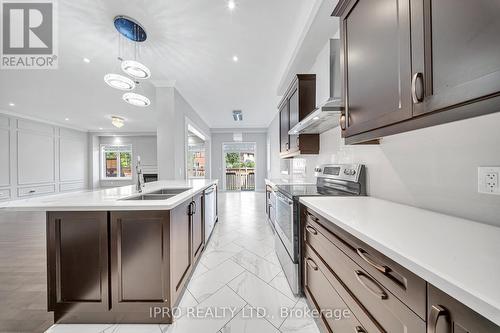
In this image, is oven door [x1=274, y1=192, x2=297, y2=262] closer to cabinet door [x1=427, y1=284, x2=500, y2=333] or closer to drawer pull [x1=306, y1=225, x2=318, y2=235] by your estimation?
drawer pull [x1=306, y1=225, x2=318, y2=235]

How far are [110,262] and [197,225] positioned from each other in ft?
3.33

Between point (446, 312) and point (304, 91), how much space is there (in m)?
2.64

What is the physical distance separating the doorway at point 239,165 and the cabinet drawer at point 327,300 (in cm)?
748

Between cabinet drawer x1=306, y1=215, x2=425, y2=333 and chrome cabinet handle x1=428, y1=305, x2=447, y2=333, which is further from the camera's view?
cabinet drawer x1=306, y1=215, x2=425, y2=333

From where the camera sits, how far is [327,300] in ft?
4.12

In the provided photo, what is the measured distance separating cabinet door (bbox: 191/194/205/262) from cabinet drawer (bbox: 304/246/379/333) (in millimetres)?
1240

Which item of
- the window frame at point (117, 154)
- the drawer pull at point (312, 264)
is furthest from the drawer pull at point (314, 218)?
the window frame at point (117, 154)

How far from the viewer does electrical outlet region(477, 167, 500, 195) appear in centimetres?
84

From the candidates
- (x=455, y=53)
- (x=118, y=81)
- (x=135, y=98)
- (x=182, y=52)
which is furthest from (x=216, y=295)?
(x=182, y=52)

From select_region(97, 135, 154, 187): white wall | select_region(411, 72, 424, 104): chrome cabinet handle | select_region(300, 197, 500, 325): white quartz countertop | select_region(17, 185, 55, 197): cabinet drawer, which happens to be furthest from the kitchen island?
select_region(97, 135, 154, 187): white wall

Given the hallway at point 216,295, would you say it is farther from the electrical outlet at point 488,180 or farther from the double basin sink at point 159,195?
the electrical outlet at point 488,180

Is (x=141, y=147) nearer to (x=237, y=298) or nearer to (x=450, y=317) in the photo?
(x=237, y=298)

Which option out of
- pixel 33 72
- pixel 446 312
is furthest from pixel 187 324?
pixel 33 72

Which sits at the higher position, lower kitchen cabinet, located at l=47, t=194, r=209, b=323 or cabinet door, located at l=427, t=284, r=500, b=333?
cabinet door, located at l=427, t=284, r=500, b=333
